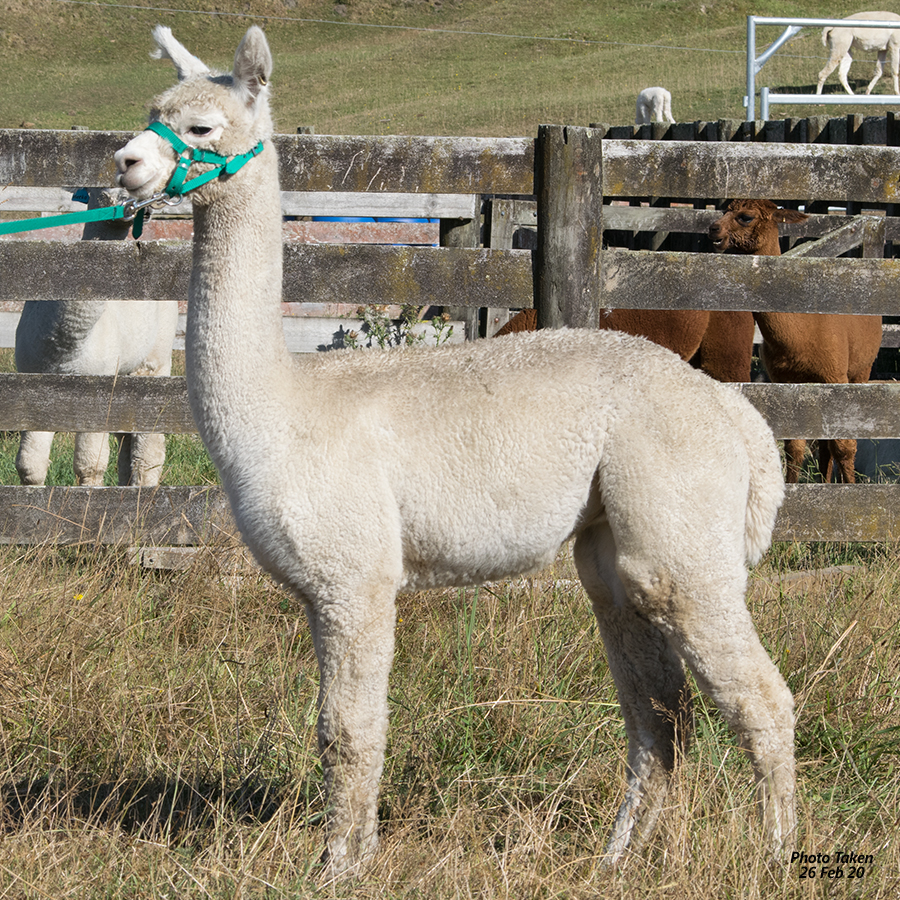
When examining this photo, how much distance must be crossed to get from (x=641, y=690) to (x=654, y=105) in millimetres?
24211

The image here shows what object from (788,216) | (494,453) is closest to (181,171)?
(494,453)

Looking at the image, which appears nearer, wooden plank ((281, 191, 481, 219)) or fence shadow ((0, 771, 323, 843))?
fence shadow ((0, 771, 323, 843))

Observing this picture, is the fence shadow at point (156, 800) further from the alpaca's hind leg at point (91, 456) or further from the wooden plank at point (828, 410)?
the wooden plank at point (828, 410)

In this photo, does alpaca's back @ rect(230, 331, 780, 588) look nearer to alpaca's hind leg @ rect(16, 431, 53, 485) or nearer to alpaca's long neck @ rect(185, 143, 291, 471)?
alpaca's long neck @ rect(185, 143, 291, 471)

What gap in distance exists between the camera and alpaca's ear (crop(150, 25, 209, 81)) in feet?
9.02

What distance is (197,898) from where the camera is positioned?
2371mm

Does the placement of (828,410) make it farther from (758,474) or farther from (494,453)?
(494,453)

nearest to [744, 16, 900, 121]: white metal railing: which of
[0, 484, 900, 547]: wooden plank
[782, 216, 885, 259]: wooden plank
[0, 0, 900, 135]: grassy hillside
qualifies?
[782, 216, 885, 259]: wooden plank

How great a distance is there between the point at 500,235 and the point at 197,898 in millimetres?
5793

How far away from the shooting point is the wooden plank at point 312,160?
4.09 meters

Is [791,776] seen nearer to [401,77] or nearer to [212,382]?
[212,382]

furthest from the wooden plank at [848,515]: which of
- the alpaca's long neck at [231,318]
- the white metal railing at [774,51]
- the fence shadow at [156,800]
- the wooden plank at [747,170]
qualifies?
the white metal railing at [774,51]

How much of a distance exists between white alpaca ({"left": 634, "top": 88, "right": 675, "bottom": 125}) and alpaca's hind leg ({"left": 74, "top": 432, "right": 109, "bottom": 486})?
21843mm

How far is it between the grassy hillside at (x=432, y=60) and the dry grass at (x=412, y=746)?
86.1ft
